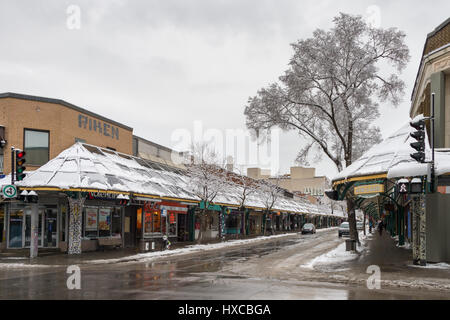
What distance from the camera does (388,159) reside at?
19.4 m

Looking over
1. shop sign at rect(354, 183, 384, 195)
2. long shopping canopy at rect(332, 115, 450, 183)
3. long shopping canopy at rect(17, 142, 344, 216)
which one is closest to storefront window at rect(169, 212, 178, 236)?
long shopping canopy at rect(17, 142, 344, 216)

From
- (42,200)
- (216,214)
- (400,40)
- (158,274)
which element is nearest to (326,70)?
(400,40)

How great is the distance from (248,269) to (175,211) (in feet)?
62.1

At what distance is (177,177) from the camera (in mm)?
39281

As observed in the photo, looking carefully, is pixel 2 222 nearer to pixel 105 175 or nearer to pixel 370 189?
pixel 105 175

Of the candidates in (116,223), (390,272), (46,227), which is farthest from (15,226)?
(390,272)

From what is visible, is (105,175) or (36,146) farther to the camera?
(36,146)

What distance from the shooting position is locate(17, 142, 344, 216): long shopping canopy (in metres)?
24.4

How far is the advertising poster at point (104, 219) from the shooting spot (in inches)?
1151

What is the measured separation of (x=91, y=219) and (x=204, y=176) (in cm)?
1070

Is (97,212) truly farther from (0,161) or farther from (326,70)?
(326,70)

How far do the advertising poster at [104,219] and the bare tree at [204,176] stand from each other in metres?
6.94

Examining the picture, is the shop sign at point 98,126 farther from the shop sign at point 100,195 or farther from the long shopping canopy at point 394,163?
the long shopping canopy at point 394,163

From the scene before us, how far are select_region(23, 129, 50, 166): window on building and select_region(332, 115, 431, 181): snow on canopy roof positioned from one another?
683 inches
